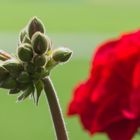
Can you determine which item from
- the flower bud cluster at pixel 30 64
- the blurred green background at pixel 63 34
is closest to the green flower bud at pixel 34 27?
the flower bud cluster at pixel 30 64

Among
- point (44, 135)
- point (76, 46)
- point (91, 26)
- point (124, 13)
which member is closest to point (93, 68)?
point (44, 135)

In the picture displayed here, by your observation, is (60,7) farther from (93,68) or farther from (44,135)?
(93,68)

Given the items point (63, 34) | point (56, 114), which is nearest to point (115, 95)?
point (56, 114)

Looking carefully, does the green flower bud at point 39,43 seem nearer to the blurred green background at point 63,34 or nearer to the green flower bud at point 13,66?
the green flower bud at point 13,66

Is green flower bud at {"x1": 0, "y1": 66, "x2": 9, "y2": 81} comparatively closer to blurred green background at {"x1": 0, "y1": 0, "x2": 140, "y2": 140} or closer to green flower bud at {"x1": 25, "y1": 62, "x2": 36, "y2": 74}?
green flower bud at {"x1": 25, "y1": 62, "x2": 36, "y2": 74}

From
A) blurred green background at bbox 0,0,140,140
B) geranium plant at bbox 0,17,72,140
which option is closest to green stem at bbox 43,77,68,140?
geranium plant at bbox 0,17,72,140

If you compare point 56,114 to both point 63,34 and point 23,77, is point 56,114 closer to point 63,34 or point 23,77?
point 23,77
